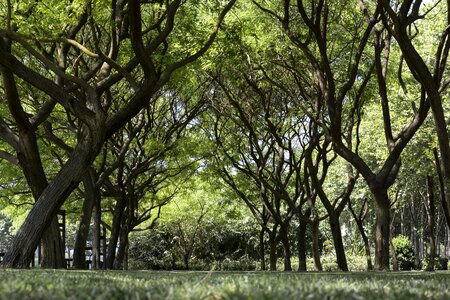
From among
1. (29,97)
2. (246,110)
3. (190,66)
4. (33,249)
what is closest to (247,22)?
(190,66)

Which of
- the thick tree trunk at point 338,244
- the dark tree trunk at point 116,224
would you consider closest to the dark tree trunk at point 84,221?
the dark tree trunk at point 116,224

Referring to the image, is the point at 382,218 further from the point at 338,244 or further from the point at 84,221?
the point at 84,221

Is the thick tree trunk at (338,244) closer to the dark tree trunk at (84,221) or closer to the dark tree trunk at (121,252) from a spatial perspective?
the dark tree trunk at (84,221)

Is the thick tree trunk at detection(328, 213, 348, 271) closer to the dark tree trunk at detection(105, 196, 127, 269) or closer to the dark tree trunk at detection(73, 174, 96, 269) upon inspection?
the dark tree trunk at detection(73, 174, 96, 269)

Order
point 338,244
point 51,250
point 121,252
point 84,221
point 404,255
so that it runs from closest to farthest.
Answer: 1. point 51,250
2. point 84,221
3. point 338,244
4. point 121,252
5. point 404,255

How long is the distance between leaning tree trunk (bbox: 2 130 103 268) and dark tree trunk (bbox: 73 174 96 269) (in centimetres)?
578

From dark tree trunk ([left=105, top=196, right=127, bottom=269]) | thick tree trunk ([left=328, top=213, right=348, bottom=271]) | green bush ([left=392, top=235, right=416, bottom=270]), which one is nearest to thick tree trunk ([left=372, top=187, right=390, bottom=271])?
thick tree trunk ([left=328, top=213, right=348, bottom=271])

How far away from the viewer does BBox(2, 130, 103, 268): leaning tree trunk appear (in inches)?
398

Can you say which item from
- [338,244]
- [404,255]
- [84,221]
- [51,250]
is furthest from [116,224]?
[404,255]

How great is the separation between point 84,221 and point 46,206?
6.27m

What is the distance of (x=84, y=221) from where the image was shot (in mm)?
16375

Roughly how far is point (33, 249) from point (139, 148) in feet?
35.7

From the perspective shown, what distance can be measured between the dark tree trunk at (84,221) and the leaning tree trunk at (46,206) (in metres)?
5.78

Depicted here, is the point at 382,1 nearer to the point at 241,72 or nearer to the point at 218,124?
the point at 241,72
